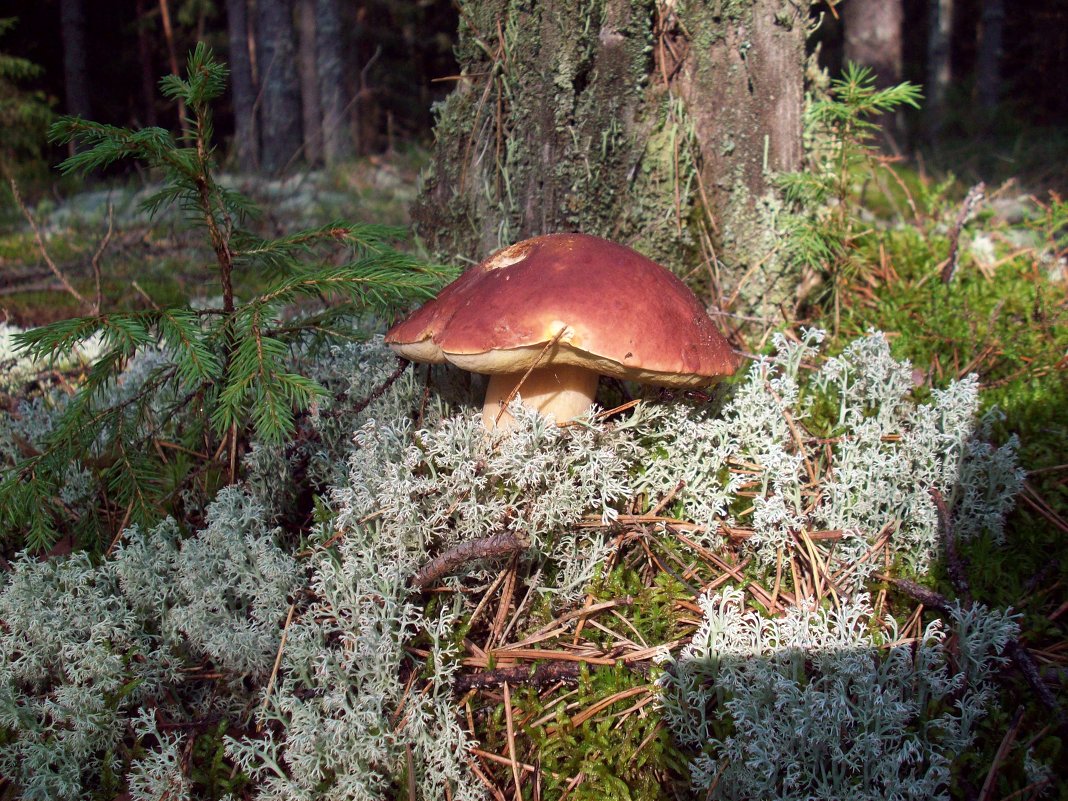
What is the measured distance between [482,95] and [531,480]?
5.75ft

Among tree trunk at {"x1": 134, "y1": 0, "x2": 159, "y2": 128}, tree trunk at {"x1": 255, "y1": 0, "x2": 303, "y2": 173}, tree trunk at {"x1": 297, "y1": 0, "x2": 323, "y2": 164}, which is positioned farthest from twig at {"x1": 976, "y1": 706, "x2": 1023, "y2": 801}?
tree trunk at {"x1": 134, "y1": 0, "x2": 159, "y2": 128}

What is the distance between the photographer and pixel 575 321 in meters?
1.59

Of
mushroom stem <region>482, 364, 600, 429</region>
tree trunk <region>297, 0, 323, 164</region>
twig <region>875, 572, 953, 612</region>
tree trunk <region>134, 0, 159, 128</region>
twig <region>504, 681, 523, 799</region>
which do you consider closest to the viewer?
twig <region>504, 681, 523, 799</region>

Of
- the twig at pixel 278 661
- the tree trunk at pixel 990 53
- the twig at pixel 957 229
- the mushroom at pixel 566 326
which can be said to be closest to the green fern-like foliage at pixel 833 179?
the twig at pixel 957 229

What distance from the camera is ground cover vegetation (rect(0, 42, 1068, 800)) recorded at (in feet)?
4.71

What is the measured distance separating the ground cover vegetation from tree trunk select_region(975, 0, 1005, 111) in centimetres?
1911

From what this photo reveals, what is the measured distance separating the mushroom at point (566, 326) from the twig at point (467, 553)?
1.30 ft

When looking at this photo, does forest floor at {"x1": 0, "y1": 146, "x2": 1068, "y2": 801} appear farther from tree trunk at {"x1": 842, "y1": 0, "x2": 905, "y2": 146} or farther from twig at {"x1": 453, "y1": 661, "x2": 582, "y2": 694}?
tree trunk at {"x1": 842, "y1": 0, "x2": 905, "y2": 146}

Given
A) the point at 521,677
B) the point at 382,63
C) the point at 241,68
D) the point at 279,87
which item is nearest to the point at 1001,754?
the point at 521,677

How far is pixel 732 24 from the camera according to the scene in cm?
261

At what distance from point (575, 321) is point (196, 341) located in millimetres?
940

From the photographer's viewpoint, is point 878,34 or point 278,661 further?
point 878,34

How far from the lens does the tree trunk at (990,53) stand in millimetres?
17141

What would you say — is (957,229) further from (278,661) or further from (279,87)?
(279,87)
